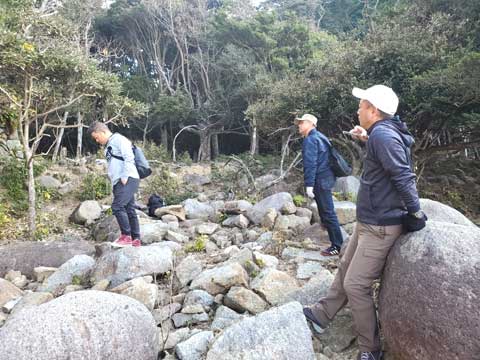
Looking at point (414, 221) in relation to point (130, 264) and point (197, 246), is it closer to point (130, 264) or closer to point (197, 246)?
point (130, 264)

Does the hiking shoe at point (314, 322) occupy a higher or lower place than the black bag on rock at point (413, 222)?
lower

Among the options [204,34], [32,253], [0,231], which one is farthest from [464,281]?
[204,34]

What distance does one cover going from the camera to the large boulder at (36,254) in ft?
20.2

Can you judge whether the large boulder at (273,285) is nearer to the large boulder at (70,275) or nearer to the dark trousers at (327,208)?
the dark trousers at (327,208)

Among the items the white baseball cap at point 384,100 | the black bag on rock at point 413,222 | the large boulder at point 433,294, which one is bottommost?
the large boulder at point 433,294

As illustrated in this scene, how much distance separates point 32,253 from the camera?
6.39 meters

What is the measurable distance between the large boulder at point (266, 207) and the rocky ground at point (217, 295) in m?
0.57

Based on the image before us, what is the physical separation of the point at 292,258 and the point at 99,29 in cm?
2708

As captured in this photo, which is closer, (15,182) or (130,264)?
(130,264)

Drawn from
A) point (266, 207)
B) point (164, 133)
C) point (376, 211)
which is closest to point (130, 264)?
point (376, 211)

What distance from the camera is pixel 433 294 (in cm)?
258

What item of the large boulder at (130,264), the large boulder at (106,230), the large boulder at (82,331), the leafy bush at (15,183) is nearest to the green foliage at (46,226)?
the leafy bush at (15,183)

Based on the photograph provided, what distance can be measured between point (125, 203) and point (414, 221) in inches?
161

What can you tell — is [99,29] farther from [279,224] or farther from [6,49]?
[279,224]
